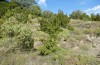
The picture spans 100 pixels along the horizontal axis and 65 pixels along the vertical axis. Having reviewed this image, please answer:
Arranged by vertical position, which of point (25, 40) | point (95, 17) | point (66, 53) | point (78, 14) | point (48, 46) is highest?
point (78, 14)

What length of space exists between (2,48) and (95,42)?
5.57 m

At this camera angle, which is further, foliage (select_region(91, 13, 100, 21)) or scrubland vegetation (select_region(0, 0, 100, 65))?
foliage (select_region(91, 13, 100, 21))

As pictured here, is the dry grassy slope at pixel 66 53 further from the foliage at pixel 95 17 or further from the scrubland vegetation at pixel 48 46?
the foliage at pixel 95 17

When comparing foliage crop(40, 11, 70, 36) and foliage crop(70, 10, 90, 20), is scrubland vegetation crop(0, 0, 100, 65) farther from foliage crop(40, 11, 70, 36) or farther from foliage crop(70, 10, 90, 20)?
foliage crop(70, 10, 90, 20)

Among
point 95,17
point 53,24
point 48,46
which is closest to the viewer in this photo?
point 48,46

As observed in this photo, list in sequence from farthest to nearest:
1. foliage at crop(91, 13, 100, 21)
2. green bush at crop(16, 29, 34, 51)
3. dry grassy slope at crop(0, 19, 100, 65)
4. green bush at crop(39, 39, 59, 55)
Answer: foliage at crop(91, 13, 100, 21) < green bush at crop(16, 29, 34, 51) < green bush at crop(39, 39, 59, 55) < dry grassy slope at crop(0, 19, 100, 65)

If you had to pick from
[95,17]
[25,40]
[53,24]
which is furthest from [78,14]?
[25,40]

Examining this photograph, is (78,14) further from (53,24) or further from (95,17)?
(53,24)

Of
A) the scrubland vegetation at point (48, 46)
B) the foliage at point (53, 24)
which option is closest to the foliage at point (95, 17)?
the foliage at point (53, 24)

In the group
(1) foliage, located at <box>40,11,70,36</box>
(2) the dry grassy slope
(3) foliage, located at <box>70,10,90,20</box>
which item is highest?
(3) foliage, located at <box>70,10,90,20</box>

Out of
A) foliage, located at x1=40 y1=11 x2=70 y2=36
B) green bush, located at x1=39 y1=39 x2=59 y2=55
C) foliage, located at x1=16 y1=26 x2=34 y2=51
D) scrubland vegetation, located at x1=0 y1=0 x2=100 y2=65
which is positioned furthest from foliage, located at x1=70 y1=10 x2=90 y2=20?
green bush, located at x1=39 y1=39 x2=59 y2=55

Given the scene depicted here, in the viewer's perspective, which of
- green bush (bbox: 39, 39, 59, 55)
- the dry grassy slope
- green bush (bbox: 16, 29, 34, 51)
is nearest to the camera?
the dry grassy slope

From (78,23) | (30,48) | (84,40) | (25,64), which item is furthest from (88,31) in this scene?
(25,64)

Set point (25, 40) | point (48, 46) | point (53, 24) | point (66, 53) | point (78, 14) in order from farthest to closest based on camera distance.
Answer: point (78, 14) → point (53, 24) → point (25, 40) → point (48, 46) → point (66, 53)
